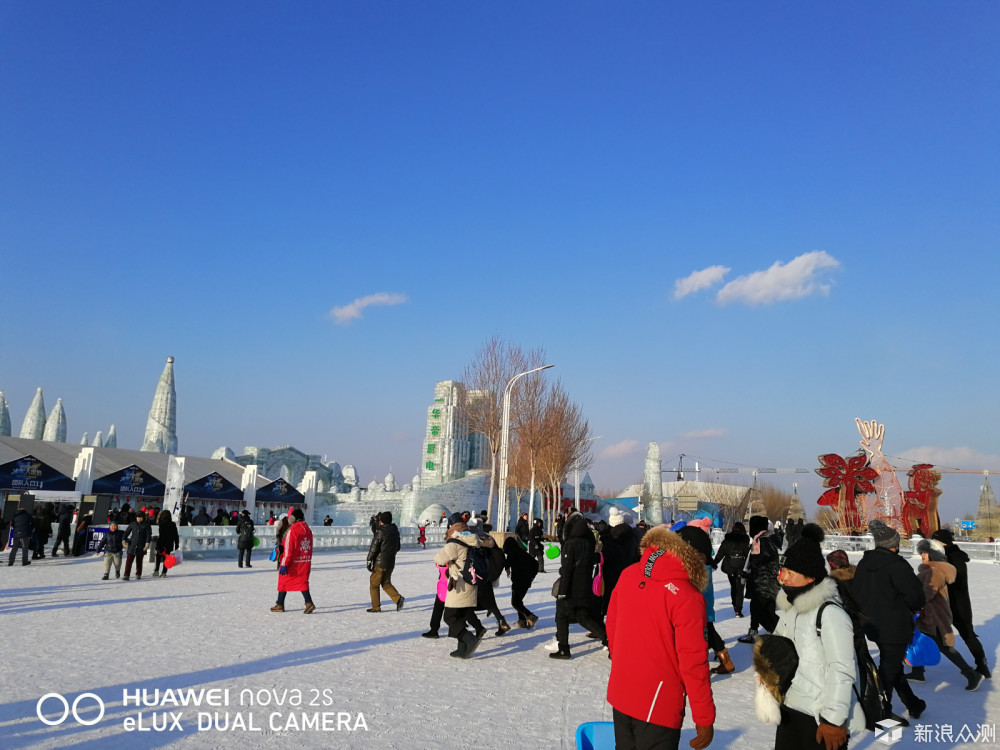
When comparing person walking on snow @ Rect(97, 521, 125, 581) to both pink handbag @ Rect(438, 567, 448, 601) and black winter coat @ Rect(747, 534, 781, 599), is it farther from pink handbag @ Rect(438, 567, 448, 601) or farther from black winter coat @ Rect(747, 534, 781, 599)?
black winter coat @ Rect(747, 534, 781, 599)

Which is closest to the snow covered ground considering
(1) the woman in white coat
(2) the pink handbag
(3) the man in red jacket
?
(2) the pink handbag

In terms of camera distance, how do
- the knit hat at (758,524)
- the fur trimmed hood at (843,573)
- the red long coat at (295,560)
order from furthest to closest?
the red long coat at (295,560) → the knit hat at (758,524) → the fur trimmed hood at (843,573)

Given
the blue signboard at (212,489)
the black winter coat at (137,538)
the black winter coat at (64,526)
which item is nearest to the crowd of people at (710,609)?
the black winter coat at (137,538)

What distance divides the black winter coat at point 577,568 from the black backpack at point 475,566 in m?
0.85

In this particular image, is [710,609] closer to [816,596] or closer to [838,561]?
[838,561]

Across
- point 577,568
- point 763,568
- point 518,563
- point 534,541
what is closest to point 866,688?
point 577,568

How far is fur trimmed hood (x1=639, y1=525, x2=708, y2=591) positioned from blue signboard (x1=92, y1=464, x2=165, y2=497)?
28.5m

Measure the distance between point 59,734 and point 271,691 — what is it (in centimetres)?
159

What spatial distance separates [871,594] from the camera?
5.56 meters

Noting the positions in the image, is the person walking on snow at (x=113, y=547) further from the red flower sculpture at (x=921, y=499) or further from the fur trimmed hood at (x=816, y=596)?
the red flower sculpture at (x=921, y=499)

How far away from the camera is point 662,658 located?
3041 mm

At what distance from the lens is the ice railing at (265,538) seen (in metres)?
19.0

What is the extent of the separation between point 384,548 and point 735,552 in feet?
15.2

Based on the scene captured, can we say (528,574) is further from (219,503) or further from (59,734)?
(219,503)
